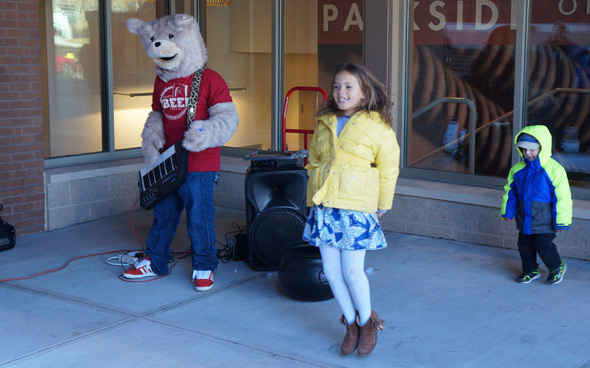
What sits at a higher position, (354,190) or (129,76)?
(129,76)

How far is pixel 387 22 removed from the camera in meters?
6.98

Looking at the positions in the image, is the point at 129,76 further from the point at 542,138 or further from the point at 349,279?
the point at 349,279

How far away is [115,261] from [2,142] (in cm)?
167

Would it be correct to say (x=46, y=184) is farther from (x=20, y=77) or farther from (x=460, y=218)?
(x=460, y=218)

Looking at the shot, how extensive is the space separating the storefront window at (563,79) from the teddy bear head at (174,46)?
9.12 ft

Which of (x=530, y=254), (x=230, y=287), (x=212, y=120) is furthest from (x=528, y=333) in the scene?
(x=212, y=120)

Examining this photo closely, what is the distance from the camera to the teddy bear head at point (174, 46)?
5309 millimetres

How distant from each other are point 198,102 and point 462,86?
2.62 m

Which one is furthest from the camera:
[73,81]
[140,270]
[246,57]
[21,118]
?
[246,57]

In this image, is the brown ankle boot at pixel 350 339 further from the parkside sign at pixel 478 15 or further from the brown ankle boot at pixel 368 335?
the parkside sign at pixel 478 15

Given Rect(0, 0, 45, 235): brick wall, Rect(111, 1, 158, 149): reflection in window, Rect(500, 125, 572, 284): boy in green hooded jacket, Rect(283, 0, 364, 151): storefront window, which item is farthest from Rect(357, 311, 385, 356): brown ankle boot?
Rect(111, 1, 158, 149): reflection in window

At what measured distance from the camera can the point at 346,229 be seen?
411 centimetres

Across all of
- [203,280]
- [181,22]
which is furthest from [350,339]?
[181,22]

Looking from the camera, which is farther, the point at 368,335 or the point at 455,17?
the point at 455,17
